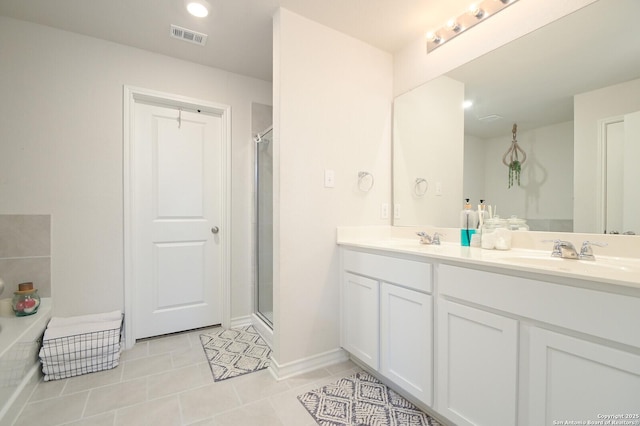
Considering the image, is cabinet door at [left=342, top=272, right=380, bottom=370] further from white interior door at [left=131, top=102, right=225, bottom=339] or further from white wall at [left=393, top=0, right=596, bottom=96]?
white wall at [left=393, top=0, right=596, bottom=96]

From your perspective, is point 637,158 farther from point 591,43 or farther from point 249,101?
point 249,101

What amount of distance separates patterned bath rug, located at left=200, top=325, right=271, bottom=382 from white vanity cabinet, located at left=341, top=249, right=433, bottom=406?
0.65 metres

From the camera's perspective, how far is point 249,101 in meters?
2.63

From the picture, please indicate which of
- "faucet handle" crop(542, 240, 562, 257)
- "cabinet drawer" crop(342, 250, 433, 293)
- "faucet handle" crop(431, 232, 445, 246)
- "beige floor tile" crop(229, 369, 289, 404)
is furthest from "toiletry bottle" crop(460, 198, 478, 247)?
"beige floor tile" crop(229, 369, 289, 404)

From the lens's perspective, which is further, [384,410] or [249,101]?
[249,101]

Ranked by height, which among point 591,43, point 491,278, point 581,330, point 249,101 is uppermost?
point 249,101

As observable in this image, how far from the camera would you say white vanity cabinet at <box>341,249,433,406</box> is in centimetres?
131

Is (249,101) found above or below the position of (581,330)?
above

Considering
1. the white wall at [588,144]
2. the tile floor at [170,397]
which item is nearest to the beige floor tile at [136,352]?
the tile floor at [170,397]

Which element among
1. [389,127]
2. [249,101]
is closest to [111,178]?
Answer: [249,101]

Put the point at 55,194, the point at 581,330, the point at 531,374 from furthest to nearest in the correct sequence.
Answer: the point at 55,194
the point at 531,374
the point at 581,330

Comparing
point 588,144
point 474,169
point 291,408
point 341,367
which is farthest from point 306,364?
point 588,144

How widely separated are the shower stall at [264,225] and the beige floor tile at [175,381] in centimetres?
61

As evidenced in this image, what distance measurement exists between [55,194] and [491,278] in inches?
107
